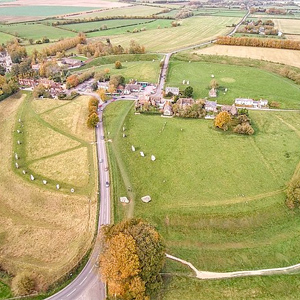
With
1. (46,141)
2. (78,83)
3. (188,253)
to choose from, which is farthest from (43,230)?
(78,83)

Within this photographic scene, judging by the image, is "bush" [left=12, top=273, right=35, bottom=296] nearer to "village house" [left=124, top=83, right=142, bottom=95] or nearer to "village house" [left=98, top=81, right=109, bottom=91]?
"village house" [left=124, top=83, right=142, bottom=95]

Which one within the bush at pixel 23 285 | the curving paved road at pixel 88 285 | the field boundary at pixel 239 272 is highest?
the bush at pixel 23 285

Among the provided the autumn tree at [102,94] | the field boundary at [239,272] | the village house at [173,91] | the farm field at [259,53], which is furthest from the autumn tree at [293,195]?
the farm field at [259,53]

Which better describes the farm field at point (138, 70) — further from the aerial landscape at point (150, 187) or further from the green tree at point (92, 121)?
the green tree at point (92, 121)

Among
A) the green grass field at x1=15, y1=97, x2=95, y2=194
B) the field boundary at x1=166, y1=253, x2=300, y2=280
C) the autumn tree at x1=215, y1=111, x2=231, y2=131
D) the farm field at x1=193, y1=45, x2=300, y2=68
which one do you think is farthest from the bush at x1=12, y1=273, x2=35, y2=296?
the farm field at x1=193, y1=45, x2=300, y2=68

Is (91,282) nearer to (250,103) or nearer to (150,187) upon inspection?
(150,187)

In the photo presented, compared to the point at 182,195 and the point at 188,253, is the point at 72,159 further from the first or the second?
the point at 188,253
